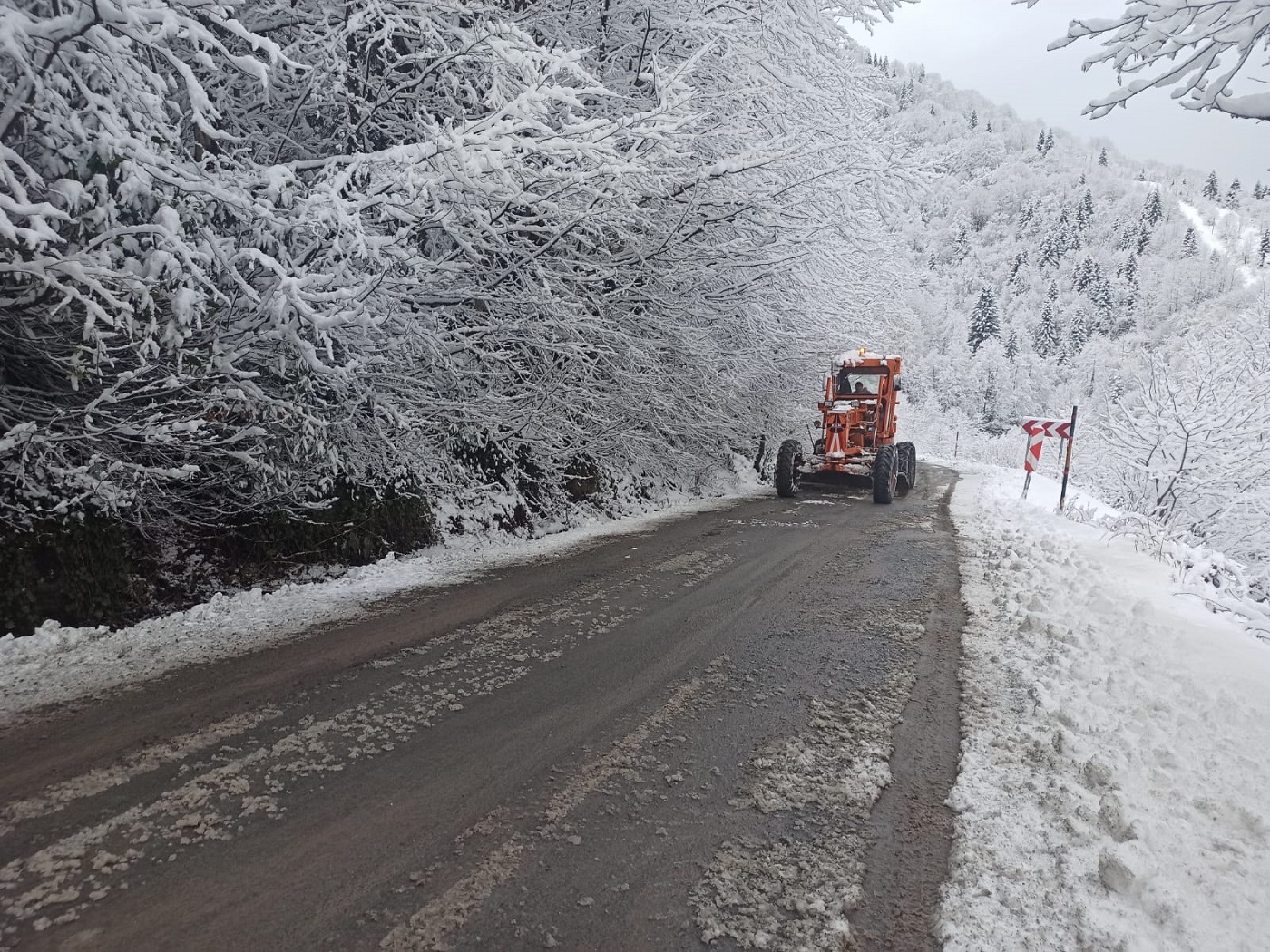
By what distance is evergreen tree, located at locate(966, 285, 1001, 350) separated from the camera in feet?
353

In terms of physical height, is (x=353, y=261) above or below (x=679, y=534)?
above

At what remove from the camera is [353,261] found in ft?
17.1

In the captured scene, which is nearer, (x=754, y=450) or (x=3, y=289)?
(x=3, y=289)

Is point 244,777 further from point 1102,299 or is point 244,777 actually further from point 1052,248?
point 1052,248

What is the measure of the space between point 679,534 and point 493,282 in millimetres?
4219

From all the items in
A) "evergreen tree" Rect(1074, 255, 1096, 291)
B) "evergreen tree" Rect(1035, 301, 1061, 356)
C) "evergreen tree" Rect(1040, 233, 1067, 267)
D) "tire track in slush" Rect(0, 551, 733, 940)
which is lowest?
"tire track in slush" Rect(0, 551, 733, 940)

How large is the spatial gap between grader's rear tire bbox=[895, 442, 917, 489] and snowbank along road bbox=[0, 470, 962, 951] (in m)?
11.6

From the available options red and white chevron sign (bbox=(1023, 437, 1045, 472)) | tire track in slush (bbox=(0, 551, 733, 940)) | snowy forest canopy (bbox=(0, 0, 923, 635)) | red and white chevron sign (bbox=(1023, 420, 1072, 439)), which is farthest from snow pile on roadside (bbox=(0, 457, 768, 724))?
red and white chevron sign (bbox=(1023, 437, 1045, 472))

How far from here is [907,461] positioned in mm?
16438

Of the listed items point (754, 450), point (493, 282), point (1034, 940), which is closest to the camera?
point (1034, 940)

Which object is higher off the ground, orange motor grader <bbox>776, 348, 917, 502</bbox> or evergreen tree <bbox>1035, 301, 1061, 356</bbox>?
evergreen tree <bbox>1035, 301, 1061, 356</bbox>

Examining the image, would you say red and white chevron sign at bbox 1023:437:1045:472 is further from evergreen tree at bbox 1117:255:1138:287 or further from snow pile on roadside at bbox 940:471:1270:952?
evergreen tree at bbox 1117:255:1138:287

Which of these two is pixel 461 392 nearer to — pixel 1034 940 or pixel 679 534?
pixel 679 534

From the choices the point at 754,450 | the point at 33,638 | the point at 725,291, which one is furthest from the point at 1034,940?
the point at 754,450
